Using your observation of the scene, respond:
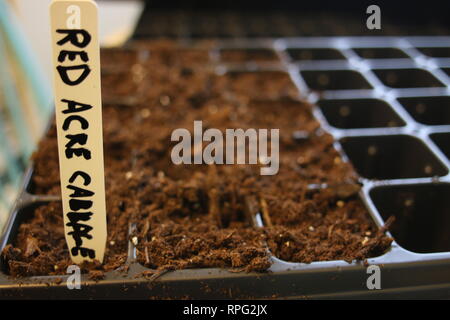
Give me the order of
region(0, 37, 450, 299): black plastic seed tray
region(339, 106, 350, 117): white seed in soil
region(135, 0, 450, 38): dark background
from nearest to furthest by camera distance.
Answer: region(0, 37, 450, 299): black plastic seed tray < region(339, 106, 350, 117): white seed in soil < region(135, 0, 450, 38): dark background

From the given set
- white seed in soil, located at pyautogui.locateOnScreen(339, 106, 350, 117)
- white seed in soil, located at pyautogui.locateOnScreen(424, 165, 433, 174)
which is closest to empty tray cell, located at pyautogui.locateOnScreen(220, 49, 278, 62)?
white seed in soil, located at pyautogui.locateOnScreen(339, 106, 350, 117)

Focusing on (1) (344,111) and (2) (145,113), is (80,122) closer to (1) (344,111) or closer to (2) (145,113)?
(2) (145,113)

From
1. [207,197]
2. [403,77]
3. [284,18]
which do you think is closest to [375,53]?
[403,77]

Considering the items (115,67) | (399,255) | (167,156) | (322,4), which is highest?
(322,4)

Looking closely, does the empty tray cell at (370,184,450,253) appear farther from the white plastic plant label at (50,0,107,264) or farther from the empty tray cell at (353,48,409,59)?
the empty tray cell at (353,48,409,59)

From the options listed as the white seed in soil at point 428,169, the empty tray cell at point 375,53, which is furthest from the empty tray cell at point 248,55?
the white seed in soil at point 428,169

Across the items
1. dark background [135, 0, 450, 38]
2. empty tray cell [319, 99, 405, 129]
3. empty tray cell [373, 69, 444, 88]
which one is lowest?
empty tray cell [319, 99, 405, 129]

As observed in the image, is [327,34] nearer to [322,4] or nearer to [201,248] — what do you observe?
[322,4]

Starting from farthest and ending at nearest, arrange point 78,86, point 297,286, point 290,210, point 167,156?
point 167,156 → point 290,210 → point 297,286 → point 78,86

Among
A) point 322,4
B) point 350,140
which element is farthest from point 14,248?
point 322,4
